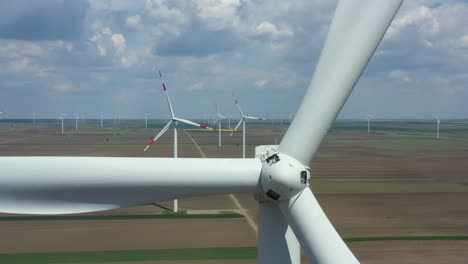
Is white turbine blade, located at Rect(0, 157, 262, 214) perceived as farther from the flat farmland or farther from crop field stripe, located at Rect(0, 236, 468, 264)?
crop field stripe, located at Rect(0, 236, 468, 264)

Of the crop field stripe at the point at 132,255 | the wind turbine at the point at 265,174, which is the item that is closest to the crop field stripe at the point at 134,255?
the crop field stripe at the point at 132,255

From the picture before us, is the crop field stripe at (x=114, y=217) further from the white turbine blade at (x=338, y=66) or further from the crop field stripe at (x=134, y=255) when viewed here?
the white turbine blade at (x=338, y=66)

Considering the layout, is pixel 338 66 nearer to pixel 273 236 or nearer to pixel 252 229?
pixel 273 236

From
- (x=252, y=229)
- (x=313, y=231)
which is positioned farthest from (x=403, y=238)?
(x=313, y=231)

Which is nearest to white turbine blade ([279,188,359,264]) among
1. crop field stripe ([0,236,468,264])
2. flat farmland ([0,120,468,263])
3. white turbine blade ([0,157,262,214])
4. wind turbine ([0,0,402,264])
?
wind turbine ([0,0,402,264])

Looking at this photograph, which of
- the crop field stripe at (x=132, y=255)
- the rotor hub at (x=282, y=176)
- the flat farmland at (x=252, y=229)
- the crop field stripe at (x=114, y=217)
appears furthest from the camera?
the crop field stripe at (x=114, y=217)

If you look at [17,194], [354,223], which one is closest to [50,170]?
[17,194]

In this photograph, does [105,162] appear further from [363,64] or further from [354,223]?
[354,223]
